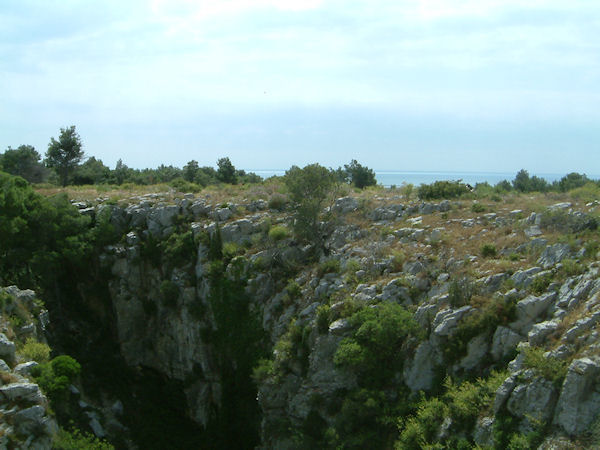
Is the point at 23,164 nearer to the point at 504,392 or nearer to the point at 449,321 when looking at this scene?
the point at 449,321

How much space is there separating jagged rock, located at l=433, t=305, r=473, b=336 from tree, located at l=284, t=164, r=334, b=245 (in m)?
9.43

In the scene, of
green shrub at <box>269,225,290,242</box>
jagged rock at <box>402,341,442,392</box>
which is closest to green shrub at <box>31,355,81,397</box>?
green shrub at <box>269,225,290,242</box>

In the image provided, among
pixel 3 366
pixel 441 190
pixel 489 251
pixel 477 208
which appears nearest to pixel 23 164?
pixel 3 366

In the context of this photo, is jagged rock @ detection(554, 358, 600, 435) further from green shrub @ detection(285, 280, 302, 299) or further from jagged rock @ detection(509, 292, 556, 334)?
green shrub @ detection(285, 280, 302, 299)

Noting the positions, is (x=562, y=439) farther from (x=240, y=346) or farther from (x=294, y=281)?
(x=240, y=346)

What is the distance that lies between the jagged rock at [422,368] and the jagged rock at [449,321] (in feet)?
2.12

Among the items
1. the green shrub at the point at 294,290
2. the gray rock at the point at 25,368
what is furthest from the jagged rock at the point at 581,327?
the gray rock at the point at 25,368

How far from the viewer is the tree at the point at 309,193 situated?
1006 inches

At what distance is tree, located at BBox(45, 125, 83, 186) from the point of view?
155 ft

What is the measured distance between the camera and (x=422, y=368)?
17141 mm

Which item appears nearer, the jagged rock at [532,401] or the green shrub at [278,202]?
the jagged rock at [532,401]

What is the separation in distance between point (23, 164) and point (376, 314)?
4347 centimetres

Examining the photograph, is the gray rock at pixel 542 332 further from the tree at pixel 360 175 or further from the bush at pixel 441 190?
the tree at pixel 360 175

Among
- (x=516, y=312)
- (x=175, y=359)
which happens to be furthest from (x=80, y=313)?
(x=516, y=312)
